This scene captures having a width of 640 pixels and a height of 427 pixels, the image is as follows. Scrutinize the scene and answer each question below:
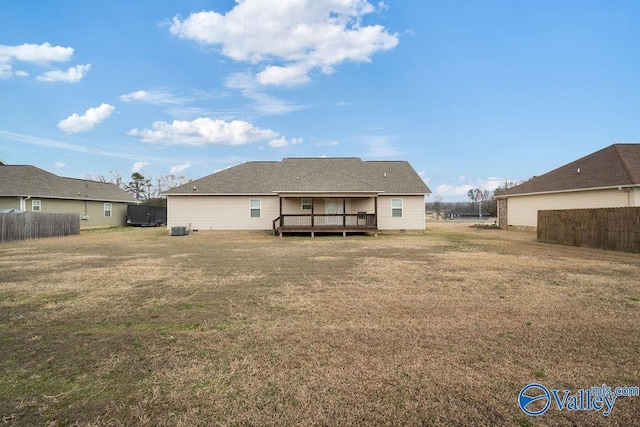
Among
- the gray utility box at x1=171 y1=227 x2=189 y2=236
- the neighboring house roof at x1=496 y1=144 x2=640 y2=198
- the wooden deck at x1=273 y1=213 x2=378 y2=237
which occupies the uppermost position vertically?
the neighboring house roof at x1=496 y1=144 x2=640 y2=198

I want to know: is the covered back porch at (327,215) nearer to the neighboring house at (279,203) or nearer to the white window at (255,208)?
the neighboring house at (279,203)

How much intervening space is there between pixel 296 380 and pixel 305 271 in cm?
554

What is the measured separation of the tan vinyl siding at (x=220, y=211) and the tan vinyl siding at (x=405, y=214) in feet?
24.2

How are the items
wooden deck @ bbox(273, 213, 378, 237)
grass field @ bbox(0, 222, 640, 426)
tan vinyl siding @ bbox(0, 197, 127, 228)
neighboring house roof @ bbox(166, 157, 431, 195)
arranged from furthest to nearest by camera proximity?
1. tan vinyl siding @ bbox(0, 197, 127, 228)
2. neighboring house roof @ bbox(166, 157, 431, 195)
3. wooden deck @ bbox(273, 213, 378, 237)
4. grass field @ bbox(0, 222, 640, 426)

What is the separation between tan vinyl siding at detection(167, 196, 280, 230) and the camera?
22.6 meters

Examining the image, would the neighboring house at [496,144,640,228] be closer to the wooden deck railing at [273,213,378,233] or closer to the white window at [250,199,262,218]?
the wooden deck railing at [273,213,378,233]

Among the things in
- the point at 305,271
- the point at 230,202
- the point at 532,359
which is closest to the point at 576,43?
the point at 305,271

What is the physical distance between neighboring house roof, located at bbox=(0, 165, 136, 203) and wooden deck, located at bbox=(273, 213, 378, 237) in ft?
59.6

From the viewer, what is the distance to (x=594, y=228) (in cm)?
1370

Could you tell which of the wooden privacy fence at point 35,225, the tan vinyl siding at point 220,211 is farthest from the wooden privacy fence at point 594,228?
the wooden privacy fence at point 35,225

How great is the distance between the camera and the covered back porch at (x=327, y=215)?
64.1 feet

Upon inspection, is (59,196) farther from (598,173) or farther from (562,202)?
(598,173)

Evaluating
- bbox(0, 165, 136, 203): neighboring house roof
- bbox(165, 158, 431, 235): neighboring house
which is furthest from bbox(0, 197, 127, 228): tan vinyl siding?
bbox(165, 158, 431, 235): neighboring house

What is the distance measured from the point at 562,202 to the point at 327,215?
1506 centimetres
